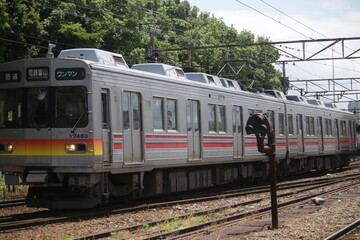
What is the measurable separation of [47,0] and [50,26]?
1904 millimetres

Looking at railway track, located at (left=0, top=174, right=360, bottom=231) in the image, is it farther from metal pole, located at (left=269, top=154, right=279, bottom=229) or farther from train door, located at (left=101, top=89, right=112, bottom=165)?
metal pole, located at (left=269, top=154, right=279, bottom=229)

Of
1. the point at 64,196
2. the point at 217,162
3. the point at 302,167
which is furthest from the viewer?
the point at 302,167

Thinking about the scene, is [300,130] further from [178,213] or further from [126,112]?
[178,213]

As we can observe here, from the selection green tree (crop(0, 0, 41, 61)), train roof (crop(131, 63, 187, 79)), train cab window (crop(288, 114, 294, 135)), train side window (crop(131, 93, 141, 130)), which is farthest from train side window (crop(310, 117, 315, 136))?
train side window (crop(131, 93, 141, 130))

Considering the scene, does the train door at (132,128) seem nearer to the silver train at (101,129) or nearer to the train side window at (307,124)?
the silver train at (101,129)

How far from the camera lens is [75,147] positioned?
1212 centimetres

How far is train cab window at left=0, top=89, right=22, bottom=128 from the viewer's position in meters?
12.7

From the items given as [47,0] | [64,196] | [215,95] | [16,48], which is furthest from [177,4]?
[64,196]

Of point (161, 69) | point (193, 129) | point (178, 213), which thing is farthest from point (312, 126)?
point (178, 213)

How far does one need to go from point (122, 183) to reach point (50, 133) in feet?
7.58

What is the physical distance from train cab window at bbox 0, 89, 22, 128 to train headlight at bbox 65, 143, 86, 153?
1.24 m

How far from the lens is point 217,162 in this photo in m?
17.8

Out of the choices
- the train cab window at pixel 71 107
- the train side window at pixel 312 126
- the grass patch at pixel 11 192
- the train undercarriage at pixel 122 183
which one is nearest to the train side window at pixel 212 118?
the train undercarriage at pixel 122 183

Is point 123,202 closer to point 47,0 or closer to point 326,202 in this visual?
point 326,202
